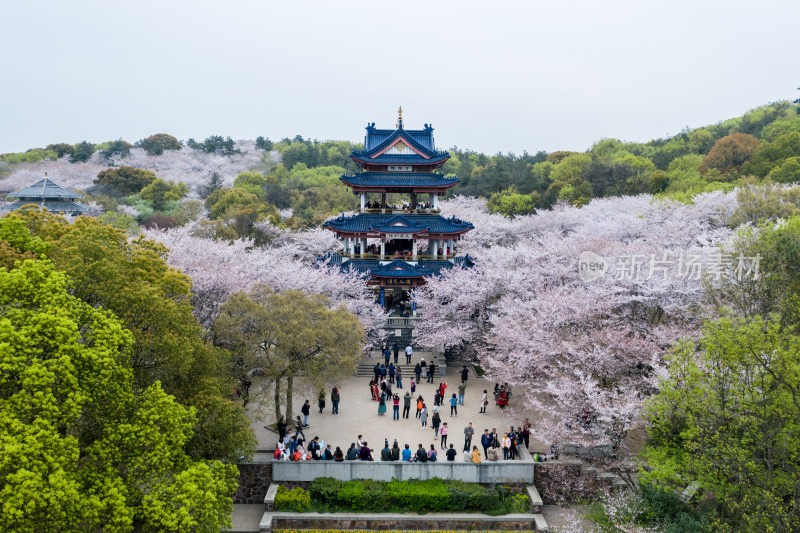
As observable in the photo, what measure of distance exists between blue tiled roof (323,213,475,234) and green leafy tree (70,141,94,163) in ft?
298

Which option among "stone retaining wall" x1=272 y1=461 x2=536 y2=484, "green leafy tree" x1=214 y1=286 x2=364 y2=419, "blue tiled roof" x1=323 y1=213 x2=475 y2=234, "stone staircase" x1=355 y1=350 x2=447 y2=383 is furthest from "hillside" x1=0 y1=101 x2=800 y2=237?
"stone retaining wall" x1=272 y1=461 x2=536 y2=484

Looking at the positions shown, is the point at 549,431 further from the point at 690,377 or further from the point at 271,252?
the point at 271,252

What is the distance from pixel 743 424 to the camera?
15.2 metres

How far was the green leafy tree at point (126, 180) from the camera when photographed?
7881cm

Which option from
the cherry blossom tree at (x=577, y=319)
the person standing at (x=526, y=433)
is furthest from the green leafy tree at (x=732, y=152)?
the person standing at (x=526, y=433)

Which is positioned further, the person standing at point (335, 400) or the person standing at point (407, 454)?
the person standing at point (335, 400)

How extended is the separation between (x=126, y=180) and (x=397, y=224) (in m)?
60.6

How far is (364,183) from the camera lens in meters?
37.1

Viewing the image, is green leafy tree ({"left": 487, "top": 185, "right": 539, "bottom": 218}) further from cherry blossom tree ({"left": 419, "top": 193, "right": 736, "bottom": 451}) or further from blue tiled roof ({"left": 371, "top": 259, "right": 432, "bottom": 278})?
blue tiled roof ({"left": 371, "top": 259, "right": 432, "bottom": 278})

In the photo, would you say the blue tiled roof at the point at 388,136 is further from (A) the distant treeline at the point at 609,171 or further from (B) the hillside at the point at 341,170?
(A) the distant treeline at the point at 609,171

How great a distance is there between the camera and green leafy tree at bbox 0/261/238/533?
1102 cm

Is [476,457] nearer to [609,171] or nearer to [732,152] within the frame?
[609,171]

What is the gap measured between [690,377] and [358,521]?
12030 millimetres

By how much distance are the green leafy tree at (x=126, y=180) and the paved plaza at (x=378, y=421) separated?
63.9m
